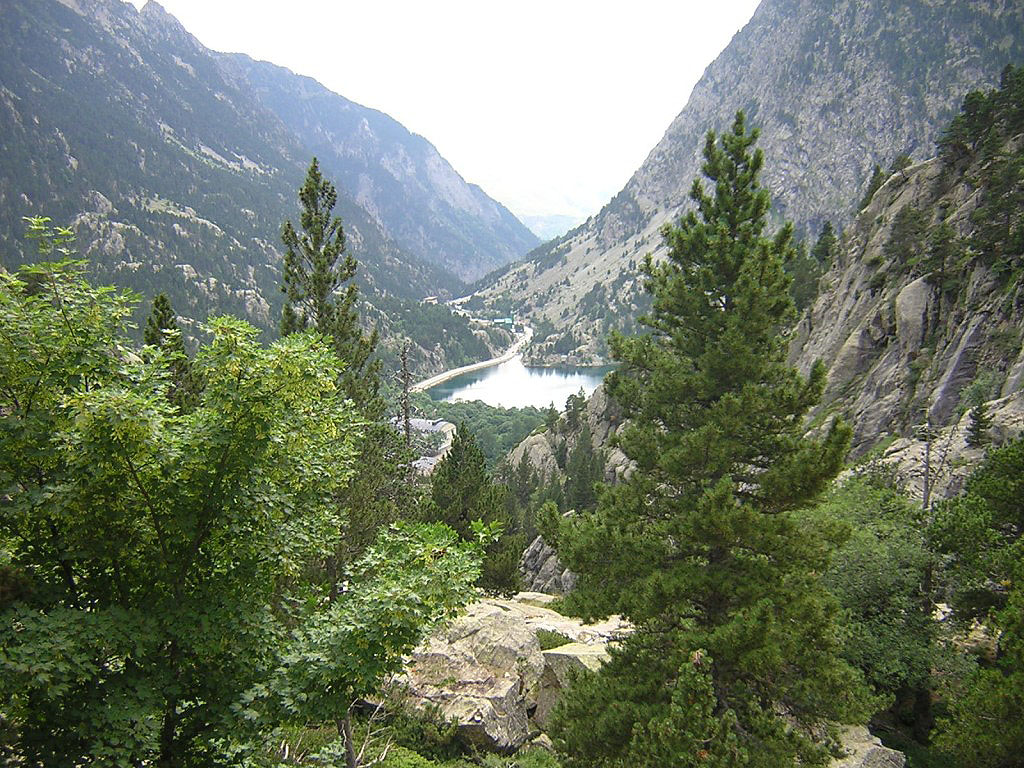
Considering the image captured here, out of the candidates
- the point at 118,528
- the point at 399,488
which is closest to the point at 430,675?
the point at 118,528

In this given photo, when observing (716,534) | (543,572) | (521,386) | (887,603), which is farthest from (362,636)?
(521,386)

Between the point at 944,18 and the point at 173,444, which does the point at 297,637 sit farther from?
the point at 944,18

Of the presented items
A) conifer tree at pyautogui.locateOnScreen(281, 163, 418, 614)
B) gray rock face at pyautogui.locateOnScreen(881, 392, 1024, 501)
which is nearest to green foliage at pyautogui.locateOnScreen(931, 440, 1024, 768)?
gray rock face at pyautogui.locateOnScreen(881, 392, 1024, 501)

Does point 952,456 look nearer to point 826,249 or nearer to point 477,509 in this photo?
point 477,509

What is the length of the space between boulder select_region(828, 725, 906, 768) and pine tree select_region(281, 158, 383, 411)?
1835 centimetres

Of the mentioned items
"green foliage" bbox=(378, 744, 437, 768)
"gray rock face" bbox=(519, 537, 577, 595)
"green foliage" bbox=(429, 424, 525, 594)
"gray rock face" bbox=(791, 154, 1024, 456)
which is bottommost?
"gray rock face" bbox=(519, 537, 577, 595)

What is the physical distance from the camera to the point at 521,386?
171750mm

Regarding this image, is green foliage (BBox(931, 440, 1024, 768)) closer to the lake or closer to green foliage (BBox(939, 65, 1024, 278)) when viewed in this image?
green foliage (BBox(939, 65, 1024, 278))

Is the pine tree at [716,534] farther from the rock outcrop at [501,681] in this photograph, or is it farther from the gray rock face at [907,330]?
the gray rock face at [907,330]

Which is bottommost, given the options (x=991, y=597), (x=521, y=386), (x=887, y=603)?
(x=521, y=386)

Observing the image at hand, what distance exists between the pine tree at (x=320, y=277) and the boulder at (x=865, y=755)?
60.2ft

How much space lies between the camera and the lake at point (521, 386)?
152000 millimetres

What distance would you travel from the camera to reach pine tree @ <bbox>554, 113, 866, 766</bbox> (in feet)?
29.5

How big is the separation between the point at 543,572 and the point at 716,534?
115 ft
